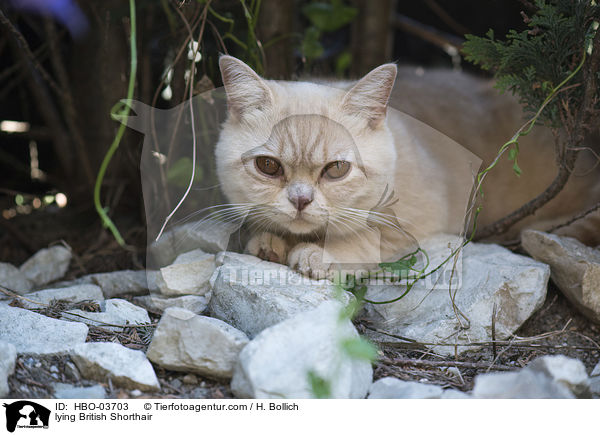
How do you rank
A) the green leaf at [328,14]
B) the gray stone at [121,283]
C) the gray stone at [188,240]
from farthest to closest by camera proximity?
1. the green leaf at [328,14]
2. the gray stone at [121,283]
3. the gray stone at [188,240]

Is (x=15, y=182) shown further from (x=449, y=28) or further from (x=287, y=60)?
(x=449, y=28)

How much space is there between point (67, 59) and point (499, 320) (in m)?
3.38

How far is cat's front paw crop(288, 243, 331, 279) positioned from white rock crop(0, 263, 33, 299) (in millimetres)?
1460

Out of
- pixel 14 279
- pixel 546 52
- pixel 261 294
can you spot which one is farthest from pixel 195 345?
pixel 546 52

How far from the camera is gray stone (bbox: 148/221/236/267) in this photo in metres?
2.65

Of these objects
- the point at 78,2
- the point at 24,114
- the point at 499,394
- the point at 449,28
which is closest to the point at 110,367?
the point at 499,394

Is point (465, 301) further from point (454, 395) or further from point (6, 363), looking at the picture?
point (6, 363)

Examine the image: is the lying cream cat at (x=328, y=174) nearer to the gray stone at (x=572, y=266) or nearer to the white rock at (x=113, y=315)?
the gray stone at (x=572, y=266)

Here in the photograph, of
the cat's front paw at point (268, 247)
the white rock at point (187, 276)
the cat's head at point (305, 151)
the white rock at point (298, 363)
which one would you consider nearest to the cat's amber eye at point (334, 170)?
the cat's head at point (305, 151)

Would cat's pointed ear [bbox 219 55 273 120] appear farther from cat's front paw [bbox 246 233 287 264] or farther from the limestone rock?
the limestone rock

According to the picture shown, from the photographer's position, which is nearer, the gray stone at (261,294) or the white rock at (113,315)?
the gray stone at (261,294)

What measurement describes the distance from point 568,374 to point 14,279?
2.66 m

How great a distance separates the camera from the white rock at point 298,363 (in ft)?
5.16

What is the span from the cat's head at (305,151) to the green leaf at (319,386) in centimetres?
84
